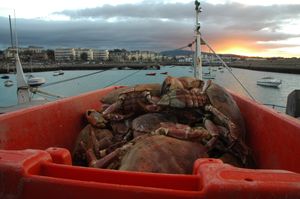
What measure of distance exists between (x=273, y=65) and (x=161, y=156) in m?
152

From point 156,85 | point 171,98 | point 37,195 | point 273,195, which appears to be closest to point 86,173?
point 37,195

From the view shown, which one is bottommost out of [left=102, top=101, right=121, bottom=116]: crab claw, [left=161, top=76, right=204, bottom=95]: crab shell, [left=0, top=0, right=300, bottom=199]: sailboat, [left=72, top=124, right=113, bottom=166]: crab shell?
[left=72, top=124, right=113, bottom=166]: crab shell

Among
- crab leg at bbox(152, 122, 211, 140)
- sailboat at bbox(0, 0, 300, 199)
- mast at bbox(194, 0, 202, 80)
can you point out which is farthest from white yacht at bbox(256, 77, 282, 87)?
sailboat at bbox(0, 0, 300, 199)

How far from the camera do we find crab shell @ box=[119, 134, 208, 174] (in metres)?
3.10

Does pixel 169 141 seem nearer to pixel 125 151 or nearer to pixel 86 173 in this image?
pixel 125 151

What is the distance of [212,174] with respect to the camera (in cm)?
197

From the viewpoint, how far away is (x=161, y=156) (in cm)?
321

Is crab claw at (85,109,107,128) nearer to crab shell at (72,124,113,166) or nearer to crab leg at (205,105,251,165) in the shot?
crab shell at (72,124,113,166)

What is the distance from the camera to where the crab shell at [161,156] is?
310 cm

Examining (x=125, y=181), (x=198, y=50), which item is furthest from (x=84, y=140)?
(x=198, y=50)

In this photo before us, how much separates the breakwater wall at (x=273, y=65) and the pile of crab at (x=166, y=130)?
124 m

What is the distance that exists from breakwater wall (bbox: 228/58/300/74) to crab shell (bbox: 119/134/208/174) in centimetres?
12599

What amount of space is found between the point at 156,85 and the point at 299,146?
11.1ft

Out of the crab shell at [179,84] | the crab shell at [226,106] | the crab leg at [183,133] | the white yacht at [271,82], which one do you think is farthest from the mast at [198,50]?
the white yacht at [271,82]
